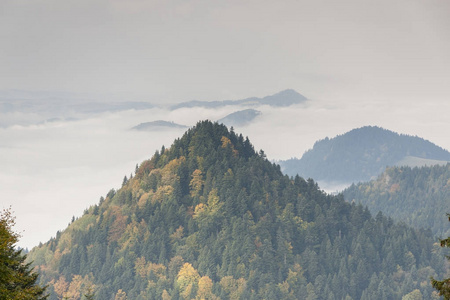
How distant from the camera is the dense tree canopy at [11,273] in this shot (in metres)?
87.8

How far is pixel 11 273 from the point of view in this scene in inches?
3556

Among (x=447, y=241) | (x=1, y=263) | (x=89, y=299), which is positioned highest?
(x=447, y=241)

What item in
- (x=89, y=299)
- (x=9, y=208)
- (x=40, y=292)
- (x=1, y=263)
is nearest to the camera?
(x=1, y=263)

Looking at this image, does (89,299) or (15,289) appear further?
(89,299)

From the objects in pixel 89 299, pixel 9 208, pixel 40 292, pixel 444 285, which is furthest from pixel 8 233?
pixel 444 285

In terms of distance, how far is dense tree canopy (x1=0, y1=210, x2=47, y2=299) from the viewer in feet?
288

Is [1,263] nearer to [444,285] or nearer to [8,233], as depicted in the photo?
[8,233]

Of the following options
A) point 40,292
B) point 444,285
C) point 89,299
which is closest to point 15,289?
point 40,292

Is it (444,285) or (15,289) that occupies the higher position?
(444,285)

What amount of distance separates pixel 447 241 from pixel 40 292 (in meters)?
47.2

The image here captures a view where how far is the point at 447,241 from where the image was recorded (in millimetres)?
76000

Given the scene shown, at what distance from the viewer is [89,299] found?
400 feet

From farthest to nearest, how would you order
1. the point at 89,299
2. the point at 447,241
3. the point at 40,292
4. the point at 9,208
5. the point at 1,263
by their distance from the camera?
1. the point at 89,299
2. the point at 40,292
3. the point at 9,208
4. the point at 1,263
5. the point at 447,241

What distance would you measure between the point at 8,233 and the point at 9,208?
265 centimetres
